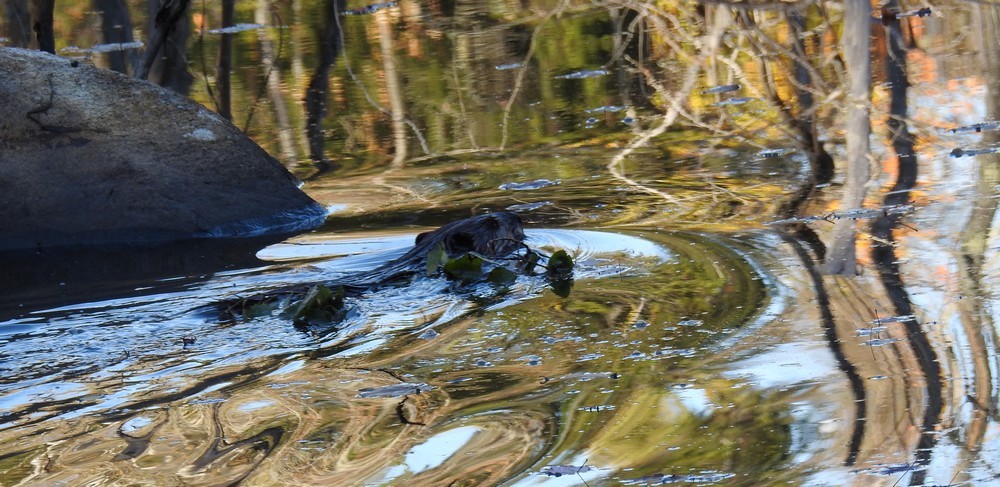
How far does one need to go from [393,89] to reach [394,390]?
5.56 meters

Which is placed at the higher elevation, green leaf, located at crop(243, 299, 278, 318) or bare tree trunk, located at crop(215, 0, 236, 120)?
bare tree trunk, located at crop(215, 0, 236, 120)

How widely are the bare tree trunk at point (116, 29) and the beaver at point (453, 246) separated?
5.88 m

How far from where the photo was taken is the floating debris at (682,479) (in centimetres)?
290

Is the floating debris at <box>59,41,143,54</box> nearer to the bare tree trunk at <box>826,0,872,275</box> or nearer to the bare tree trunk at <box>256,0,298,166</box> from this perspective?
the bare tree trunk at <box>256,0,298,166</box>

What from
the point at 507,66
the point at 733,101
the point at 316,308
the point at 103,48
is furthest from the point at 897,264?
the point at 103,48

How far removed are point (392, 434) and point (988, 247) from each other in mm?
2277

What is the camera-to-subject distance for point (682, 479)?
2.92m

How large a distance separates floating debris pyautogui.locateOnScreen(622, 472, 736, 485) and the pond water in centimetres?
2

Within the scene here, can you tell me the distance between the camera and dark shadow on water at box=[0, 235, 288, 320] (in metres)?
4.92

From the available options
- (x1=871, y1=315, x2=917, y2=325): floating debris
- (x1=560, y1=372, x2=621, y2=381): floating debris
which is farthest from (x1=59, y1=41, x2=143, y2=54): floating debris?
(x1=871, y1=315, x2=917, y2=325): floating debris

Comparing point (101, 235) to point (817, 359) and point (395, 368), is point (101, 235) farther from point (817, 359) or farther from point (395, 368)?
point (817, 359)

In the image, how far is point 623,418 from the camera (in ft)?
10.9

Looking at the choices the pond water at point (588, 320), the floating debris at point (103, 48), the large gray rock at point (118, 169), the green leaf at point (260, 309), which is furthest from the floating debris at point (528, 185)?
the floating debris at point (103, 48)

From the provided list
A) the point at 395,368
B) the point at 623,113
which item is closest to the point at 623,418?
the point at 395,368
